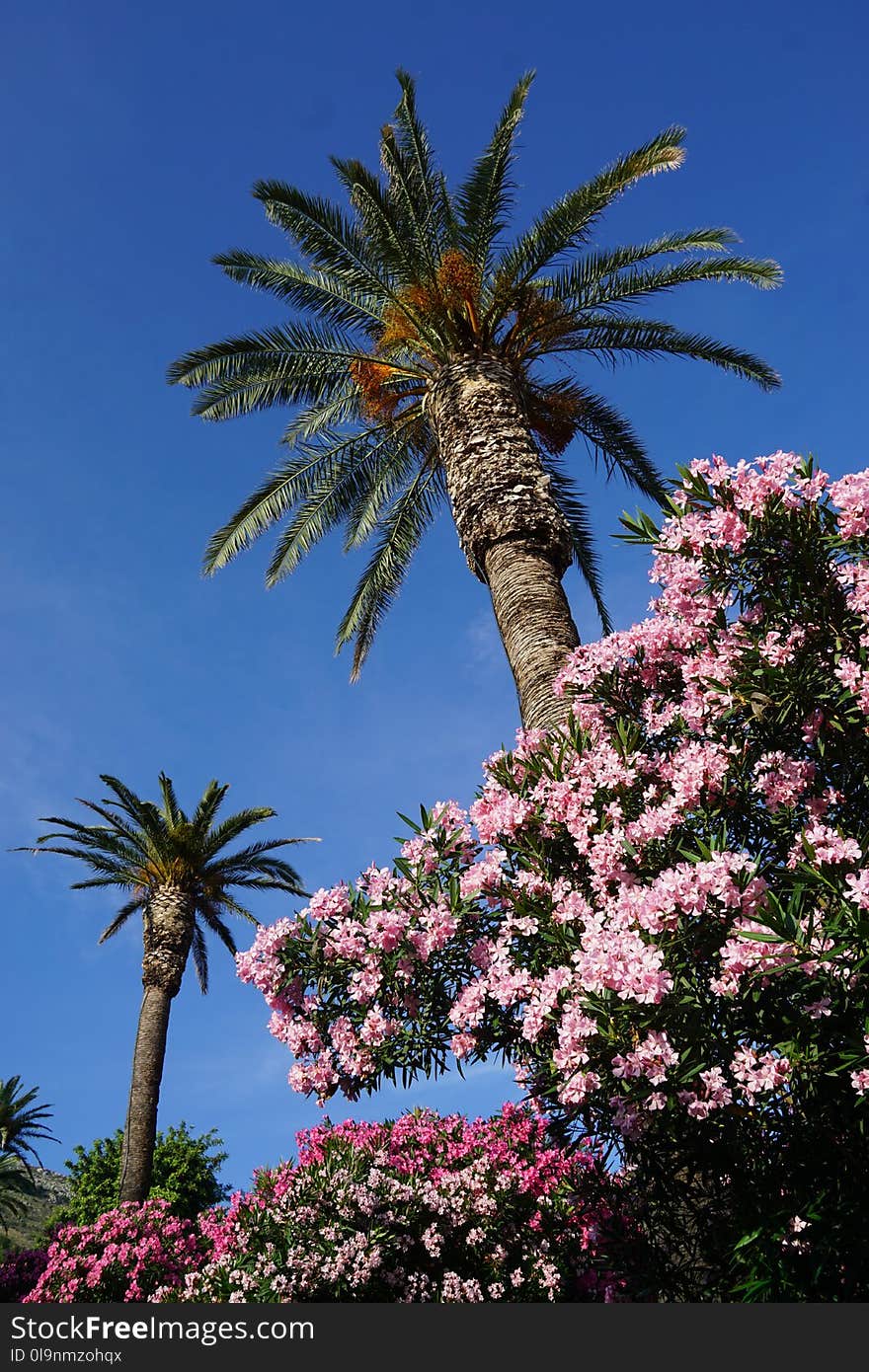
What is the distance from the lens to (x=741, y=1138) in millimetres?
3693

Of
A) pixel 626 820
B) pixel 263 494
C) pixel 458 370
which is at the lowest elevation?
pixel 626 820

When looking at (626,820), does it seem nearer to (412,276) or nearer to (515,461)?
(515,461)

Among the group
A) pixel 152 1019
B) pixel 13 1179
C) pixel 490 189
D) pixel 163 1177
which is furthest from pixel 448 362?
pixel 13 1179

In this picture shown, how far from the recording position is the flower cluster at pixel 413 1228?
6375mm

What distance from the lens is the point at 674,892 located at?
11.7ft

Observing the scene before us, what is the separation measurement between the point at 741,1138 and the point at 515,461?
7.28 m

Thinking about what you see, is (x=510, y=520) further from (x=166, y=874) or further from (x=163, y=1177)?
(x=163, y=1177)

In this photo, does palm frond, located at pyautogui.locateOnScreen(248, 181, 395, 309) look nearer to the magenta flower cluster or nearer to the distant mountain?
the magenta flower cluster

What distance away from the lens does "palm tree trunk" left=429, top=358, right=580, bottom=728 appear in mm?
7945

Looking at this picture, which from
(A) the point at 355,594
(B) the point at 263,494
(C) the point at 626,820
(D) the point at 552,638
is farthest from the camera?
(A) the point at 355,594

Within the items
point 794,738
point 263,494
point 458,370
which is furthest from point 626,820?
point 263,494

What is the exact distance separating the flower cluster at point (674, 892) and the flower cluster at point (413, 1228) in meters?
2.58

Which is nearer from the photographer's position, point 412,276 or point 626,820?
point 626,820

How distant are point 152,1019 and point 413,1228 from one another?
12.5 metres
